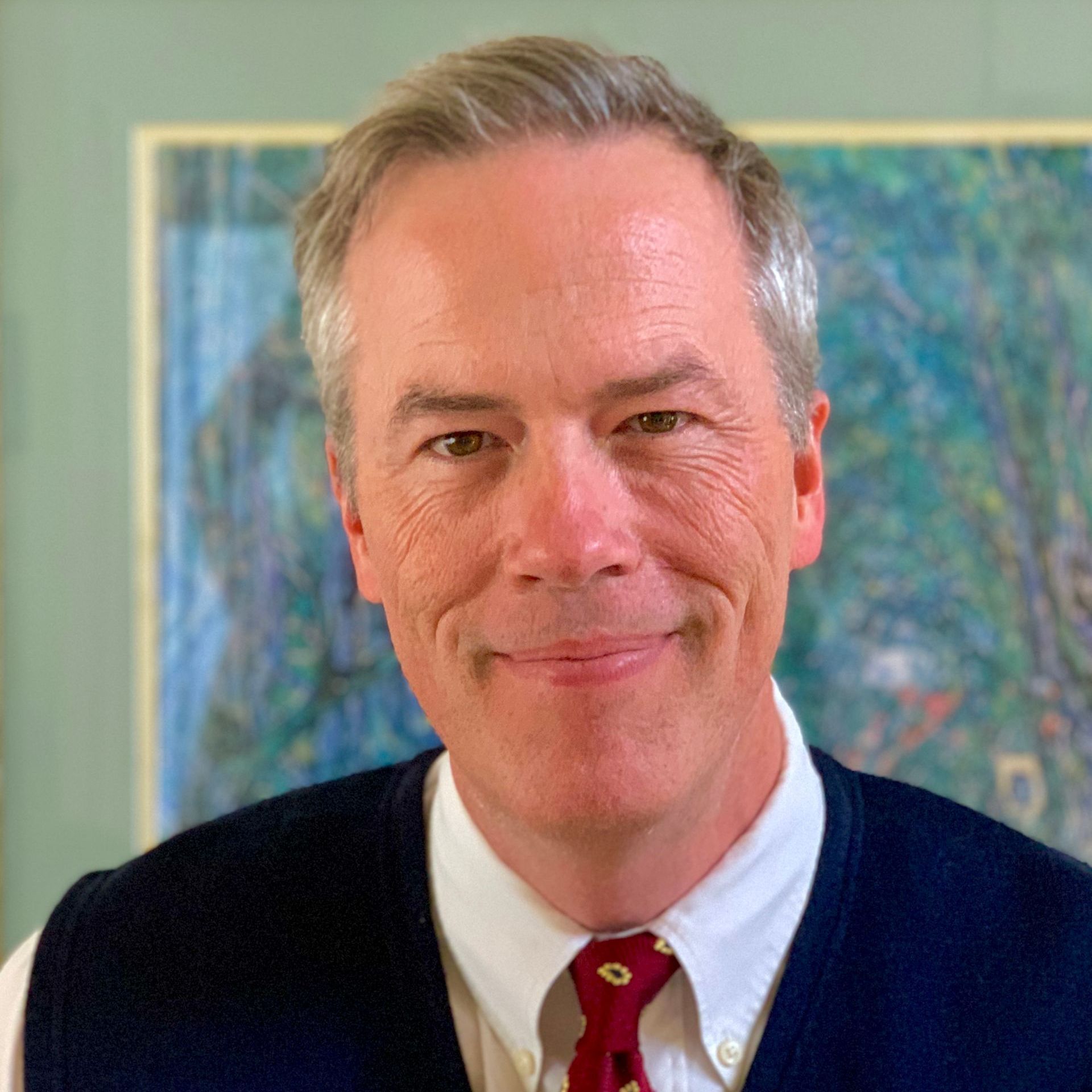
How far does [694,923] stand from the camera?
111 cm

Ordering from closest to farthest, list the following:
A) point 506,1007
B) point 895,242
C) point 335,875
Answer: point 506,1007, point 335,875, point 895,242

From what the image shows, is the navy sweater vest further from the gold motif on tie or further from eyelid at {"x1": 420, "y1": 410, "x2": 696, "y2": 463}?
eyelid at {"x1": 420, "y1": 410, "x2": 696, "y2": 463}

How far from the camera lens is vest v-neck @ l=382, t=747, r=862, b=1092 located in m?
1.09

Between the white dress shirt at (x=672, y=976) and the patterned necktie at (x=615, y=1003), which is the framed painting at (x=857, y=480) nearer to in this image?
the white dress shirt at (x=672, y=976)

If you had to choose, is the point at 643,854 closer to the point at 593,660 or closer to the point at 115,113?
the point at 593,660

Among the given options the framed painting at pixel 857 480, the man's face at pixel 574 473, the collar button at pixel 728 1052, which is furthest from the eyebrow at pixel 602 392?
the framed painting at pixel 857 480

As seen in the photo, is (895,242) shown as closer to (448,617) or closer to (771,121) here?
(771,121)

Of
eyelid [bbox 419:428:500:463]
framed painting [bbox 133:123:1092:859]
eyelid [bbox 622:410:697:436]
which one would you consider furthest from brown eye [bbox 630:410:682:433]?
framed painting [bbox 133:123:1092:859]

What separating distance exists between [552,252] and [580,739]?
404mm

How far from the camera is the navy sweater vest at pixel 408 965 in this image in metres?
1.09

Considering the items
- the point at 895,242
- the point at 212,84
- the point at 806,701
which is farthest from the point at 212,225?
the point at 806,701

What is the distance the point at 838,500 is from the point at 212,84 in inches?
49.1

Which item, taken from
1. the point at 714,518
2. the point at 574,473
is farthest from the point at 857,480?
the point at 574,473

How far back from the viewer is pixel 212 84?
2.05 meters
